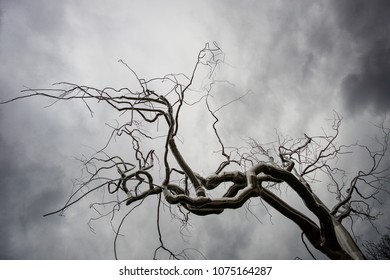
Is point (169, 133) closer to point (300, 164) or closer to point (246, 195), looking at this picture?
point (246, 195)

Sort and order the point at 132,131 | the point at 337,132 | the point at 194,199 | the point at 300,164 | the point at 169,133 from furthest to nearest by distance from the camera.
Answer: the point at 300,164, the point at 337,132, the point at 132,131, the point at 169,133, the point at 194,199

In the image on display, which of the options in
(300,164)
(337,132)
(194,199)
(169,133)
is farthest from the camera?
(300,164)

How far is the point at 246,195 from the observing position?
2.72 metres

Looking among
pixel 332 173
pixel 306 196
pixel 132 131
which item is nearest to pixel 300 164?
pixel 332 173

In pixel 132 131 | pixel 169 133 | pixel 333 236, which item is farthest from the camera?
pixel 132 131

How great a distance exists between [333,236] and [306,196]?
629 mm

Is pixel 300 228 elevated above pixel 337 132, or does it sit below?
below

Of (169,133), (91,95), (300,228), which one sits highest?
(91,95)
